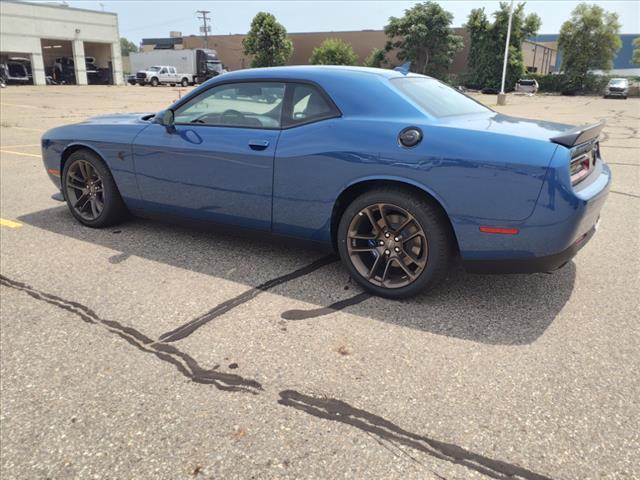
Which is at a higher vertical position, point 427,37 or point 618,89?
point 427,37

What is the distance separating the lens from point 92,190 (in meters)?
4.81

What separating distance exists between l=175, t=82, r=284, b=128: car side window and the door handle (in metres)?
0.14

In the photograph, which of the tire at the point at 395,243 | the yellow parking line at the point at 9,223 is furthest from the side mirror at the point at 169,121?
the yellow parking line at the point at 9,223

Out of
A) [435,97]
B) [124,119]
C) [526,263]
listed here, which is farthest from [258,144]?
[526,263]

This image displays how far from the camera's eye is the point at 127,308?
130 inches

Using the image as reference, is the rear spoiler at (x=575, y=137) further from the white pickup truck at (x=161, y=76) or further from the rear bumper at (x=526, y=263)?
the white pickup truck at (x=161, y=76)

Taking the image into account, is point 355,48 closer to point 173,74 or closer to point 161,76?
point 173,74

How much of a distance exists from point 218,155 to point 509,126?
6.77ft

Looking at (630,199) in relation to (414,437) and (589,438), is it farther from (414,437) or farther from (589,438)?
(414,437)

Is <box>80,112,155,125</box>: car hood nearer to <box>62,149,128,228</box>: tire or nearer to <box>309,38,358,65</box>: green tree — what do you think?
<box>62,149,128,228</box>: tire

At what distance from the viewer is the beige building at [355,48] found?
60781mm

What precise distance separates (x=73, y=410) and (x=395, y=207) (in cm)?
208

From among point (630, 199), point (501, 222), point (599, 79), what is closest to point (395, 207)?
point (501, 222)

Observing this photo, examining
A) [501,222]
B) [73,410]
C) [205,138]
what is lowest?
[73,410]
